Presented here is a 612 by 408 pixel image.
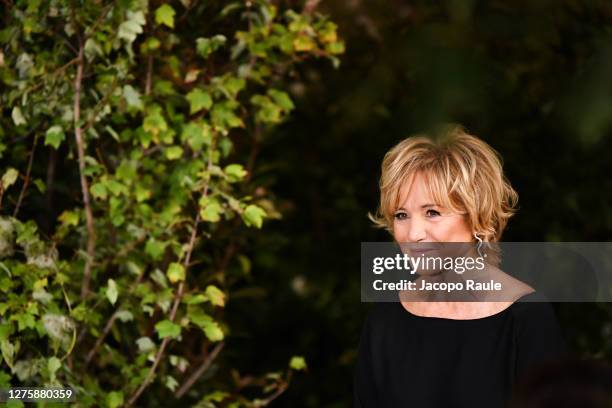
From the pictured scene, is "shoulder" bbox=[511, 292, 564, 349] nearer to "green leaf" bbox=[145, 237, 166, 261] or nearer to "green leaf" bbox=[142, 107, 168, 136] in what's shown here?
"green leaf" bbox=[145, 237, 166, 261]

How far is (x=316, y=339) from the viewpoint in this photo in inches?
257

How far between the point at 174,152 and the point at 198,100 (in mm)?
199

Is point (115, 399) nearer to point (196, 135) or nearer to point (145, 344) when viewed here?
point (145, 344)

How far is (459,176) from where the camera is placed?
273 centimetres

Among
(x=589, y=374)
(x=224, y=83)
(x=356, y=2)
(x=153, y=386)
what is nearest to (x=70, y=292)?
(x=153, y=386)

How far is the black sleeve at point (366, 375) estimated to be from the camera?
2.98 metres

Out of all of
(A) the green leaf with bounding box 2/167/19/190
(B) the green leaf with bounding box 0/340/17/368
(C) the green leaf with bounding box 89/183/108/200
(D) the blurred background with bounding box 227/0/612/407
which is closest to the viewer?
(B) the green leaf with bounding box 0/340/17/368

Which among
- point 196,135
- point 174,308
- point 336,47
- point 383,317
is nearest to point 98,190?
point 196,135

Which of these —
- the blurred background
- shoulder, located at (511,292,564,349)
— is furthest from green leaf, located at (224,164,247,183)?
shoulder, located at (511,292,564,349)

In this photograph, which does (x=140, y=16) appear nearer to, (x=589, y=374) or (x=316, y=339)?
(x=589, y=374)

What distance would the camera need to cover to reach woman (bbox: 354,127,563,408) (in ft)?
8.64

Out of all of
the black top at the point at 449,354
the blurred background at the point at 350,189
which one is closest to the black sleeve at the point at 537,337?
the black top at the point at 449,354

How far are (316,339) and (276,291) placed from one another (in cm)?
38

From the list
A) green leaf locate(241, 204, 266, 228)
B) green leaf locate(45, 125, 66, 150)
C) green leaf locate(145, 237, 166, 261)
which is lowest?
green leaf locate(145, 237, 166, 261)
